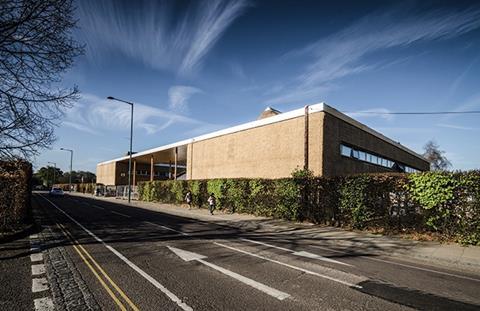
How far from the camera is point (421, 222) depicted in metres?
12.9

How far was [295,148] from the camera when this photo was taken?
894 inches

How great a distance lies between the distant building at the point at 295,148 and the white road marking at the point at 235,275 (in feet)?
44.1

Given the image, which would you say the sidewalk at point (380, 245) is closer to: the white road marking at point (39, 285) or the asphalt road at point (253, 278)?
A: the asphalt road at point (253, 278)

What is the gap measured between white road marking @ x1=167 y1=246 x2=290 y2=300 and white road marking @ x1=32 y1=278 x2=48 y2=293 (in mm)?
3095

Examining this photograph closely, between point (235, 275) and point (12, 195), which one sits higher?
point (12, 195)

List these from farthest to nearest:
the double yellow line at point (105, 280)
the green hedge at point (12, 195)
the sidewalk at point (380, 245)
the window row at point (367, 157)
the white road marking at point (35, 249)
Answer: the window row at point (367, 157), the green hedge at point (12, 195), the sidewalk at point (380, 245), the white road marking at point (35, 249), the double yellow line at point (105, 280)

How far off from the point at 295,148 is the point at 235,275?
1669 cm

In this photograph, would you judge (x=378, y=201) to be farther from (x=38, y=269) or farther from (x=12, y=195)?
(x=12, y=195)

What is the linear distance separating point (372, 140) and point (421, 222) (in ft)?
52.8

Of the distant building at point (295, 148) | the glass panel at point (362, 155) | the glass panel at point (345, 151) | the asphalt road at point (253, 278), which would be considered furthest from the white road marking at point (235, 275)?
the glass panel at point (362, 155)

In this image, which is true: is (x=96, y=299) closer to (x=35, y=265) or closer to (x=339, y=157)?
(x=35, y=265)

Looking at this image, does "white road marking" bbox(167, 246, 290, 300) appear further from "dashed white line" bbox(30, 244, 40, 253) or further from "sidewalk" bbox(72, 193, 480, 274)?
"sidewalk" bbox(72, 193, 480, 274)

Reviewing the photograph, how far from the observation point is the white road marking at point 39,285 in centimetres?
584

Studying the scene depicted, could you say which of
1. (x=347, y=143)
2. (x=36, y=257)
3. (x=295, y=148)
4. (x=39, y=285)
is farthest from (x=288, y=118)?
(x=39, y=285)
